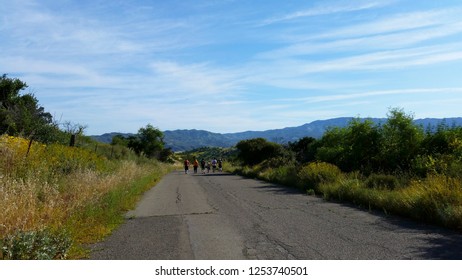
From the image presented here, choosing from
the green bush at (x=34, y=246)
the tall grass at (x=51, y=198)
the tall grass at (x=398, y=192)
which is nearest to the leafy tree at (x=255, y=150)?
the tall grass at (x=398, y=192)

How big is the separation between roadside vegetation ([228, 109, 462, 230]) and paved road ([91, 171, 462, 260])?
725 millimetres

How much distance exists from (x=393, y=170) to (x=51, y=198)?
14.0 m

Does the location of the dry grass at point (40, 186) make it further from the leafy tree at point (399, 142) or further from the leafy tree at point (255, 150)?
the leafy tree at point (255, 150)

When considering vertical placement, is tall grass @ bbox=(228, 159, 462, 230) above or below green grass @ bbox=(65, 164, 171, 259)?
above

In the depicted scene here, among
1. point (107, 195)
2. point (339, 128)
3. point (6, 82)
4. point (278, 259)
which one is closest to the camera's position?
point (278, 259)

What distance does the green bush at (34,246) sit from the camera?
19.8 ft

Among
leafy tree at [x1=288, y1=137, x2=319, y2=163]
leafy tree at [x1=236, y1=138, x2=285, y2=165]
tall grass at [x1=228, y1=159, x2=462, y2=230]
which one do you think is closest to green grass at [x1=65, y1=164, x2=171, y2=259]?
tall grass at [x1=228, y1=159, x2=462, y2=230]

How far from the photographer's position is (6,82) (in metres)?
32.9

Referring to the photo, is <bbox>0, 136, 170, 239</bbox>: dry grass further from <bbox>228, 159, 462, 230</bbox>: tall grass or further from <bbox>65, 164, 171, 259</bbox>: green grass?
<bbox>228, 159, 462, 230</bbox>: tall grass

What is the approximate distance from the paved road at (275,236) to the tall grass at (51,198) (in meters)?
0.65

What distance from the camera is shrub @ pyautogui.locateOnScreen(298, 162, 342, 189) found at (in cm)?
1811

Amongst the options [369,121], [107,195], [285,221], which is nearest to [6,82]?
[107,195]

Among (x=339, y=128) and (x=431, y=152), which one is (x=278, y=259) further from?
(x=339, y=128)

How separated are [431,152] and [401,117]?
94.7 inches
